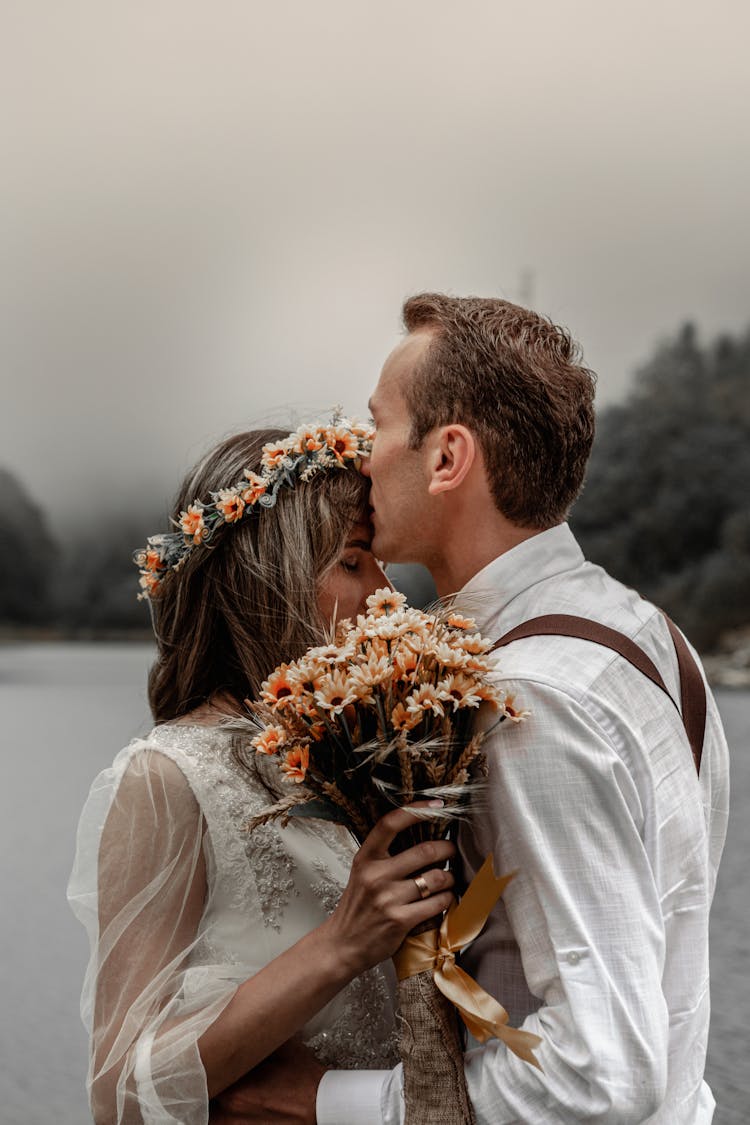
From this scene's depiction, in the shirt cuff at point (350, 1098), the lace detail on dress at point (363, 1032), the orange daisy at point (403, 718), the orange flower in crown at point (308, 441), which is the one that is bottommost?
the lace detail on dress at point (363, 1032)

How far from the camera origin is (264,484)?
218 cm

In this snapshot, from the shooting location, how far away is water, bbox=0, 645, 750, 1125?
12.2m

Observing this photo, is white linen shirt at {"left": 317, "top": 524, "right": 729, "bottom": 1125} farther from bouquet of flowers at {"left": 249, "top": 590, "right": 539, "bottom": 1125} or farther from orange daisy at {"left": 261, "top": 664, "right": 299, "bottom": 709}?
orange daisy at {"left": 261, "top": 664, "right": 299, "bottom": 709}

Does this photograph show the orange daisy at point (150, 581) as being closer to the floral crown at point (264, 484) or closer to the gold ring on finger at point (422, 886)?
the floral crown at point (264, 484)

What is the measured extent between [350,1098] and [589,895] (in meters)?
0.48

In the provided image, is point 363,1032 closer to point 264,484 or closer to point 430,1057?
point 430,1057

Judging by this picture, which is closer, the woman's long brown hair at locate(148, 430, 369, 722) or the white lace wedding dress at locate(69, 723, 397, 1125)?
the white lace wedding dress at locate(69, 723, 397, 1125)

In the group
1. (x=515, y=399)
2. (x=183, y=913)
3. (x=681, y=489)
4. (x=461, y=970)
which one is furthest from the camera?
(x=681, y=489)

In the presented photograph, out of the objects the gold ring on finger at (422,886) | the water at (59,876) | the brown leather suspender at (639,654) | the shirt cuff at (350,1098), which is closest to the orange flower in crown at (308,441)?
the brown leather suspender at (639,654)

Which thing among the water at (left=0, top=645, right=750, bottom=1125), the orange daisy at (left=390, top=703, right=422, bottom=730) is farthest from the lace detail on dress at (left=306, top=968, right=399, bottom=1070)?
the water at (left=0, top=645, right=750, bottom=1125)

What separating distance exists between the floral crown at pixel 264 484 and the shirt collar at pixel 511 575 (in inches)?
19.6

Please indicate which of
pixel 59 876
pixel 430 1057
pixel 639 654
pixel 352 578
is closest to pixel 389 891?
pixel 430 1057

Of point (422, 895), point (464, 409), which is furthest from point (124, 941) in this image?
point (464, 409)

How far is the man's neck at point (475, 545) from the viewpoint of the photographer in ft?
6.07
